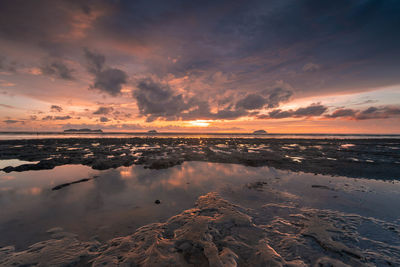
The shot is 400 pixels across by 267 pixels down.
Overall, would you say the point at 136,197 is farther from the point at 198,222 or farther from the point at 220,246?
the point at 220,246

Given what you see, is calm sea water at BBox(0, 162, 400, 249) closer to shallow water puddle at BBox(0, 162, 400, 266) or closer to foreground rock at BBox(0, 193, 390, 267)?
shallow water puddle at BBox(0, 162, 400, 266)

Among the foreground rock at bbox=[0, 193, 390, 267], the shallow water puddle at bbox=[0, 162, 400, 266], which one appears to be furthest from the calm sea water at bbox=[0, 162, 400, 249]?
the foreground rock at bbox=[0, 193, 390, 267]

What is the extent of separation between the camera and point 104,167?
59.4 feet

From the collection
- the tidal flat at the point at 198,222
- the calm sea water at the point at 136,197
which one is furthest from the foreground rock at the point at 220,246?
the calm sea water at the point at 136,197

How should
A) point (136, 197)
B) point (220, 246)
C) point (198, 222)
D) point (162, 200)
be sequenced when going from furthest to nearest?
point (136, 197) → point (162, 200) → point (198, 222) → point (220, 246)

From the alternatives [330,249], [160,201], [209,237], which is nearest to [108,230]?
[160,201]

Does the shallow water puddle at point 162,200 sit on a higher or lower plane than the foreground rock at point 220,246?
lower

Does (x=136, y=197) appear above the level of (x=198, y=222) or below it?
below

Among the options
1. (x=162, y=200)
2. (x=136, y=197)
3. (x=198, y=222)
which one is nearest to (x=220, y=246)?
(x=198, y=222)

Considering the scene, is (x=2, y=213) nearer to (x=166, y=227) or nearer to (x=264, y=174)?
(x=166, y=227)

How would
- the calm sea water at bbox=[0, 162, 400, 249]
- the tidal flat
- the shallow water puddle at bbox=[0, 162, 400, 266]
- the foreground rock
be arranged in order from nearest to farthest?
the foreground rock
the tidal flat
the shallow water puddle at bbox=[0, 162, 400, 266]
the calm sea water at bbox=[0, 162, 400, 249]

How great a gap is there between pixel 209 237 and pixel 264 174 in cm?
1183

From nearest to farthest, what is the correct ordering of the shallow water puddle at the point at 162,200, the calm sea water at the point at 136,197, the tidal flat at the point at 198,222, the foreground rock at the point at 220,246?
the foreground rock at the point at 220,246 < the tidal flat at the point at 198,222 < the shallow water puddle at the point at 162,200 < the calm sea water at the point at 136,197

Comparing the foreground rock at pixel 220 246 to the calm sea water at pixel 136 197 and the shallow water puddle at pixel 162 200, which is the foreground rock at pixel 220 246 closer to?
the shallow water puddle at pixel 162 200
